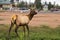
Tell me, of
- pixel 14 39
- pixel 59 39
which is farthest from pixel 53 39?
pixel 14 39

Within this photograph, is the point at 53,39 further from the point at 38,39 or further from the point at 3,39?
the point at 3,39

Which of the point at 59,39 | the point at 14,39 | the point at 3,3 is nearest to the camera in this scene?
the point at 14,39

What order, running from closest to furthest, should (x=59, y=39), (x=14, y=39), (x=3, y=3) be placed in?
(x=14, y=39)
(x=59, y=39)
(x=3, y=3)

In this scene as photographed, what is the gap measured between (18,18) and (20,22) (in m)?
0.25

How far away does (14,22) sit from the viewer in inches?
544

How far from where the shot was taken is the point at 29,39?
1343cm

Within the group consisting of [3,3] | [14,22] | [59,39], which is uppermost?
[14,22]

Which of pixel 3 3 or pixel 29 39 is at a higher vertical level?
pixel 29 39

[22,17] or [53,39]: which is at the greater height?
[22,17]

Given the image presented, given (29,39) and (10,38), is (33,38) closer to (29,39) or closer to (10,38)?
(29,39)

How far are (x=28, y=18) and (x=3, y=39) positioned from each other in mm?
1955

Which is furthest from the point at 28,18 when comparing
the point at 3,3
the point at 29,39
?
the point at 3,3

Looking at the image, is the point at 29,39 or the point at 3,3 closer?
the point at 29,39

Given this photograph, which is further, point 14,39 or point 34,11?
point 34,11
